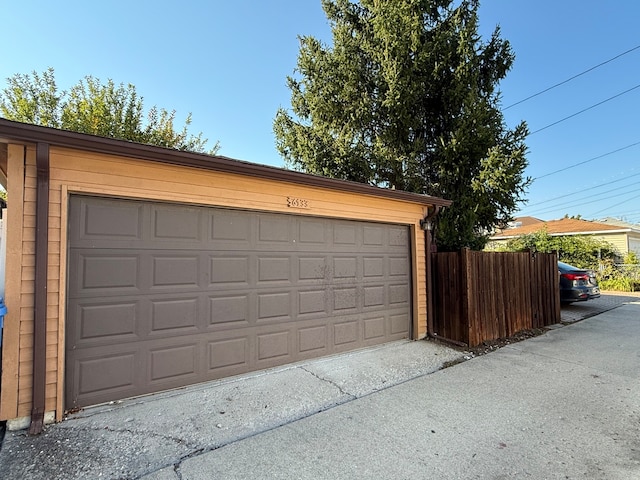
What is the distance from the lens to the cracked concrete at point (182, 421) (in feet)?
7.74

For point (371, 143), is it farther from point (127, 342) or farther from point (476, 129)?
point (127, 342)

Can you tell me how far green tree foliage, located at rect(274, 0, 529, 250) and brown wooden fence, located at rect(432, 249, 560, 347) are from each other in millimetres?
1789

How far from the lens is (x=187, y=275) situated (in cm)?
376

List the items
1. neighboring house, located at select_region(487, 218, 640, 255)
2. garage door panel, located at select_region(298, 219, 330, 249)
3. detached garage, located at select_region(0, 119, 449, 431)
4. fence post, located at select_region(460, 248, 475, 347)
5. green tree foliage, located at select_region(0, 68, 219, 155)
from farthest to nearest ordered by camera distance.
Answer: neighboring house, located at select_region(487, 218, 640, 255) < green tree foliage, located at select_region(0, 68, 219, 155) < fence post, located at select_region(460, 248, 475, 347) < garage door panel, located at select_region(298, 219, 330, 249) < detached garage, located at select_region(0, 119, 449, 431)

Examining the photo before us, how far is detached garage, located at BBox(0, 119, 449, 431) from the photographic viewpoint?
2918 millimetres

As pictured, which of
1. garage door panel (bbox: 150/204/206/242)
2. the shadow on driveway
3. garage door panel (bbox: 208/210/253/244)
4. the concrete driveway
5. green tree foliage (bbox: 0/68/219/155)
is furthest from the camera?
green tree foliage (bbox: 0/68/219/155)

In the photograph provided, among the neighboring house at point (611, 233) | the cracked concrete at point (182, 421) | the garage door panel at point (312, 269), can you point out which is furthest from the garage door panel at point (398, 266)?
the neighboring house at point (611, 233)

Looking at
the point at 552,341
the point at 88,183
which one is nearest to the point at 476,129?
the point at 552,341

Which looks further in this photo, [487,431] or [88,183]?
[88,183]

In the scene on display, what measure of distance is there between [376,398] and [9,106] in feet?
51.5

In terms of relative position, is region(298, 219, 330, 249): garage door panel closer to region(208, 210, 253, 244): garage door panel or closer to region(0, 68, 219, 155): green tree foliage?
region(208, 210, 253, 244): garage door panel

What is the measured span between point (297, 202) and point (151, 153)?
1911 millimetres

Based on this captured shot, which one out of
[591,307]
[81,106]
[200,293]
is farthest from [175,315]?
[81,106]

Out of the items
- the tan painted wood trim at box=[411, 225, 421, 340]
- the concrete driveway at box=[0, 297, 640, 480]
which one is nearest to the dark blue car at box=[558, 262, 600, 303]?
the concrete driveway at box=[0, 297, 640, 480]
